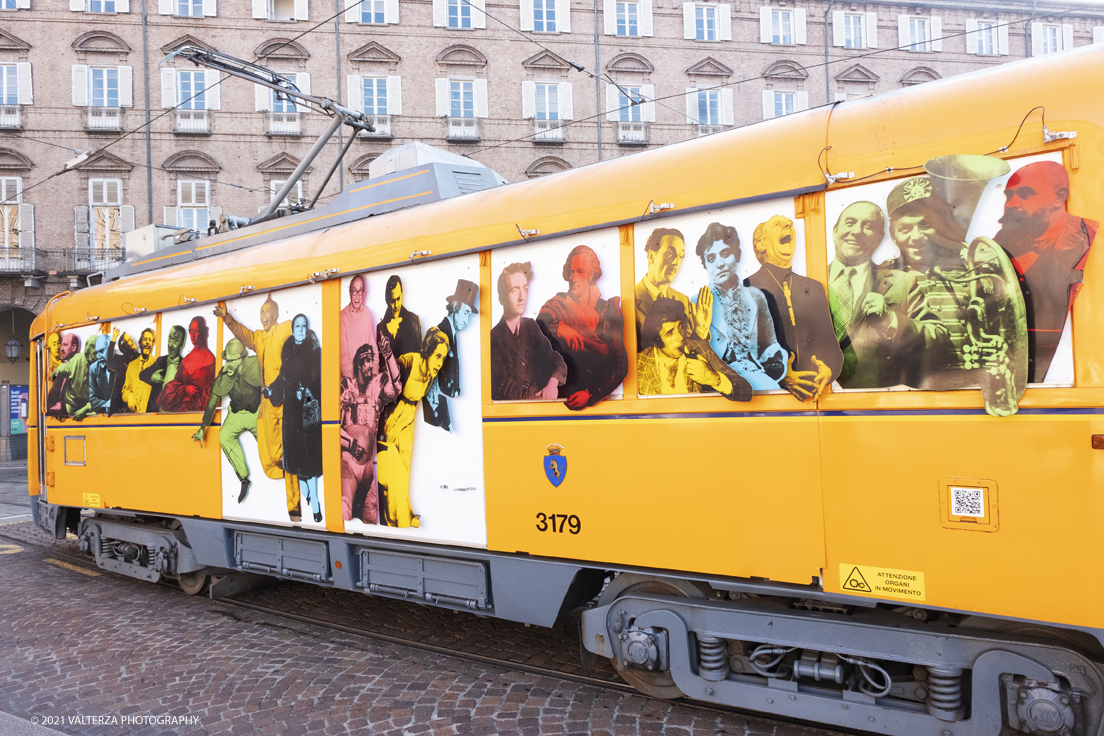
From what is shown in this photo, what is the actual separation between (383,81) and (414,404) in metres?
25.3

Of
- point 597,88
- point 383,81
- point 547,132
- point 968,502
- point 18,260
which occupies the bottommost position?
point 968,502

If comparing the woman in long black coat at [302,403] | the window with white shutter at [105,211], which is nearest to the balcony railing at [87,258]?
the window with white shutter at [105,211]

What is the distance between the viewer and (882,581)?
117 inches

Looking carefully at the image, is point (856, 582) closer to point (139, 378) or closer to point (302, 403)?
point (302, 403)

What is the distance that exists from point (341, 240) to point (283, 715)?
312 centimetres

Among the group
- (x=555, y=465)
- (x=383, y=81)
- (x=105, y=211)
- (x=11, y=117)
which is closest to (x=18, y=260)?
(x=105, y=211)

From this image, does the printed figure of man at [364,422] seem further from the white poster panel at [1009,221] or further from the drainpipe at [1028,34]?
the drainpipe at [1028,34]

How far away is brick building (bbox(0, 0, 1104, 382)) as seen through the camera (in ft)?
81.7

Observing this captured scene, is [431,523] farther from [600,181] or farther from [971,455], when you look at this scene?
[971,455]

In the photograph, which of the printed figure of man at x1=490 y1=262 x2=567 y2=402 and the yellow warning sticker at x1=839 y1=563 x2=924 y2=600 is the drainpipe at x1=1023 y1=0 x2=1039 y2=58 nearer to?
the printed figure of man at x1=490 y1=262 x2=567 y2=402

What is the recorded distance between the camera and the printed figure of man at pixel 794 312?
3105mm

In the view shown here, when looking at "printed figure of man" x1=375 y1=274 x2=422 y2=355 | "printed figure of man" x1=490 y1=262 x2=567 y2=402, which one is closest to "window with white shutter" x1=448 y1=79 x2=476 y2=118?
"printed figure of man" x1=375 y1=274 x2=422 y2=355

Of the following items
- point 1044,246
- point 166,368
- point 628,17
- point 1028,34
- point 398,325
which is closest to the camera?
point 1044,246

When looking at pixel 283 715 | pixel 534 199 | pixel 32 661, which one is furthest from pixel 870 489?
pixel 32 661
